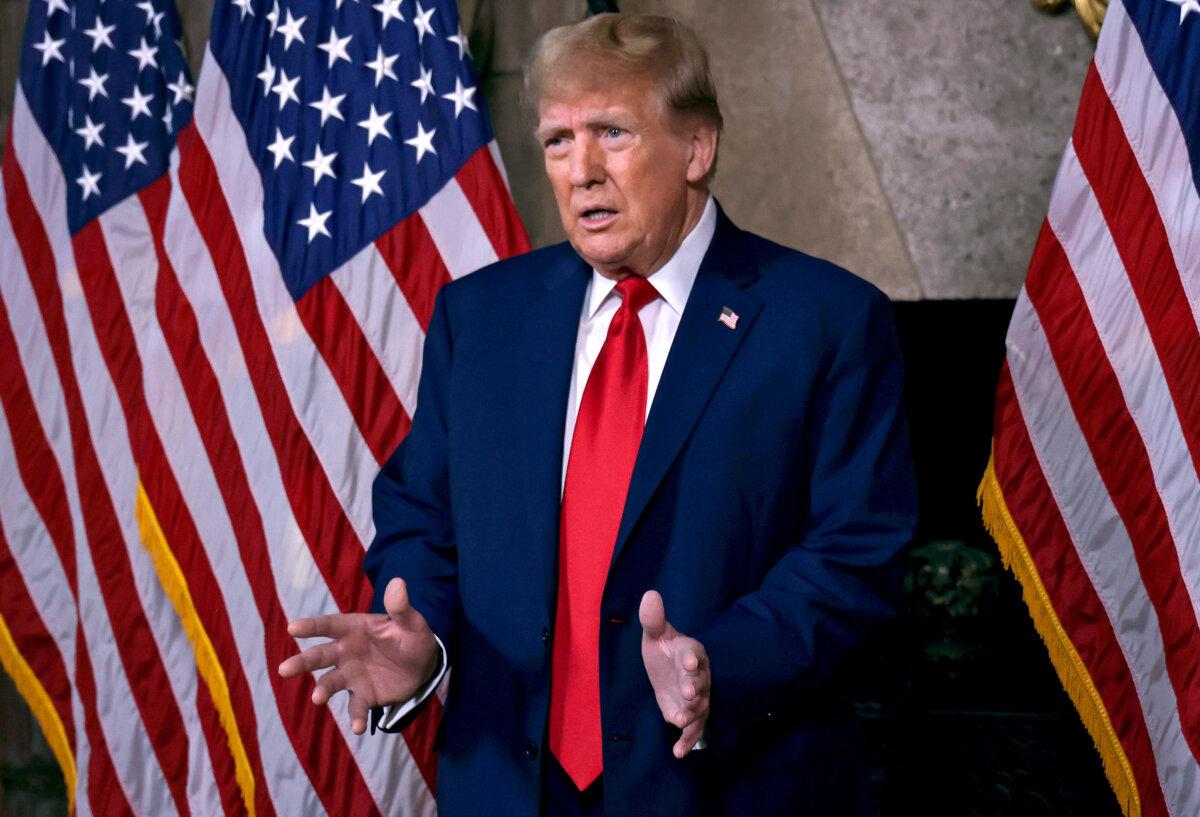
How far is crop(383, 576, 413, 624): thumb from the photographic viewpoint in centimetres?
162

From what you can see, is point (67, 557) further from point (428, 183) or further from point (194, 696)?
point (428, 183)

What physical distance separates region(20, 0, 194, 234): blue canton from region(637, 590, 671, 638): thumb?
8.00 ft

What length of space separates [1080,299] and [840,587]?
3.61 feet

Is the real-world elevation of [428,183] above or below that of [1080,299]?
above

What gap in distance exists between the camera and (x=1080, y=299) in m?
2.54

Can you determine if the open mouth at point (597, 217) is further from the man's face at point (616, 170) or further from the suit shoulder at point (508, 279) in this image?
the suit shoulder at point (508, 279)

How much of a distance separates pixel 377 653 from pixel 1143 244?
62.0 inches

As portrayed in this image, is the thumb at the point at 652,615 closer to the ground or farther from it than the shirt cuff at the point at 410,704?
farther from it

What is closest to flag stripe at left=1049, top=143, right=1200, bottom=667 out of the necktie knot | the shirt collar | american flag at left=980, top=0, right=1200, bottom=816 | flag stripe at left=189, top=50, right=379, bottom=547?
american flag at left=980, top=0, right=1200, bottom=816

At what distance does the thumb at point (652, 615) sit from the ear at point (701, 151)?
695mm

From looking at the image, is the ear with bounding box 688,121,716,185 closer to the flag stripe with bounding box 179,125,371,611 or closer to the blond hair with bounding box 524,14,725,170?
the blond hair with bounding box 524,14,725,170

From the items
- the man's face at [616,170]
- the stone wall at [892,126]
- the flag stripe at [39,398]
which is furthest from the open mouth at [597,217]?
the flag stripe at [39,398]

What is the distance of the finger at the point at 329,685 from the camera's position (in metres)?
1.54

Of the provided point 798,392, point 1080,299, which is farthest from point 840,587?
point 1080,299
